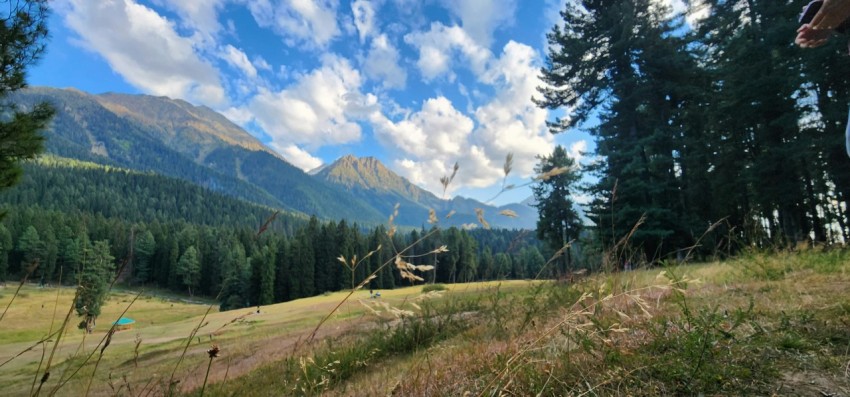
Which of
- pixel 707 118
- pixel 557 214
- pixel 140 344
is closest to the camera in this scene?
pixel 140 344

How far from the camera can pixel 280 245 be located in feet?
251

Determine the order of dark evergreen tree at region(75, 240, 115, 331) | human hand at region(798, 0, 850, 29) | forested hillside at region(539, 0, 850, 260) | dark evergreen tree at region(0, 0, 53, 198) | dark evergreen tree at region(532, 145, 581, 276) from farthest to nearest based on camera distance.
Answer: dark evergreen tree at region(532, 145, 581, 276) < forested hillside at region(539, 0, 850, 260) < dark evergreen tree at region(0, 0, 53, 198) < human hand at region(798, 0, 850, 29) < dark evergreen tree at region(75, 240, 115, 331)

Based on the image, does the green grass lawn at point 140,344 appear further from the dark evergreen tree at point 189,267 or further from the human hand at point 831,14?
the dark evergreen tree at point 189,267

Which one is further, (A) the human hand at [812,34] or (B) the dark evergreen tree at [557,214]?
(B) the dark evergreen tree at [557,214]

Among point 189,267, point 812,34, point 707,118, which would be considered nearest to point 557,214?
point 707,118

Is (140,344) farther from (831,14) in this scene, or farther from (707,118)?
(707,118)

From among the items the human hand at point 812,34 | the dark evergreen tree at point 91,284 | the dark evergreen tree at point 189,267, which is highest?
the human hand at point 812,34

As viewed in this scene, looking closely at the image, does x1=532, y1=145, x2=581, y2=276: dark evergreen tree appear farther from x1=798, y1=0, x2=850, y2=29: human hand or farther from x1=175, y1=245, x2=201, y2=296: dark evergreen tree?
x1=175, y1=245, x2=201, y2=296: dark evergreen tree

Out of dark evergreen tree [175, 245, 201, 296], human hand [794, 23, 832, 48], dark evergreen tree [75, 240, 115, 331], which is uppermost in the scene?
human hand [794, 23, 832, 48]

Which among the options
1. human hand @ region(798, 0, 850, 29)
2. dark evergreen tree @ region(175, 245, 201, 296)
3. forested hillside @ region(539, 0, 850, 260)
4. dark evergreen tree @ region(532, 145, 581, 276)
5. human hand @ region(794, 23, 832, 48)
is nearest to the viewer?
human hand @ region(798, 0, 850, 29)

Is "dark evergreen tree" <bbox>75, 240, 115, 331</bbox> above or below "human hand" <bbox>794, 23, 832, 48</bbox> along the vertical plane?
below

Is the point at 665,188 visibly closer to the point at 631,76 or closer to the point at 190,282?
the point at 631,76

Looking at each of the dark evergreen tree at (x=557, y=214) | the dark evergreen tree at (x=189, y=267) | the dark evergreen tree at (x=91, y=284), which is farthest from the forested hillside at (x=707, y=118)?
the dark evergreen tree at (x=189, y=267)

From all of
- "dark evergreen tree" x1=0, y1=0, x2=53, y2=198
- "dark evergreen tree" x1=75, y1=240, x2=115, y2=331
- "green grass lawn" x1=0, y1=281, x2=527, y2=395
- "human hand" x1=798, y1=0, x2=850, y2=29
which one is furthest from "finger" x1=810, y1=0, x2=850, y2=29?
"dark evergreen tree" x1=0, y1=0, x2=53, y2=198
